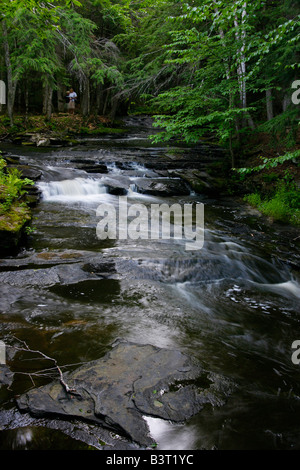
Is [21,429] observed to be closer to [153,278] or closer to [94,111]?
[153,278]

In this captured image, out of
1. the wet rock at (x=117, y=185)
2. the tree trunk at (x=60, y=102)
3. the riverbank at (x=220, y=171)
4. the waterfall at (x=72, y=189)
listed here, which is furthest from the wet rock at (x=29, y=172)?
the tree trunk at (x=60, y=102)

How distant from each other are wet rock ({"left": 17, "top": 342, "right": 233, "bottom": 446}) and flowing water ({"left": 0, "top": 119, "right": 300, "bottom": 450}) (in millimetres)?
94

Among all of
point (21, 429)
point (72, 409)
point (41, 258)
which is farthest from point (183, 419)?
point (41, 258)

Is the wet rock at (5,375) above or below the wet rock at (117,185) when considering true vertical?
below

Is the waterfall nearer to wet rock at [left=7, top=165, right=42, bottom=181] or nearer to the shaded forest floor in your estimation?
wet rock at [left=7, top=165, right=42, bottom=181]

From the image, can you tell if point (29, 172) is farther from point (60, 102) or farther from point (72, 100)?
point (60, 102)

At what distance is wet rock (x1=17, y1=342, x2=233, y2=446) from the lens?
79.3 inches

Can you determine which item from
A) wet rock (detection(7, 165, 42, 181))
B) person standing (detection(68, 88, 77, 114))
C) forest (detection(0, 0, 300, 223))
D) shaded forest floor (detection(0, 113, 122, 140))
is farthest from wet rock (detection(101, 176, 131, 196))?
person standing (detection(68, 88, 77, 114))

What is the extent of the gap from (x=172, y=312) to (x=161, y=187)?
7276mm

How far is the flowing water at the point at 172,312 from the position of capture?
80.8 inches

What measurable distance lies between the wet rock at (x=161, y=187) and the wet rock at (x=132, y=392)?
8.04 meters

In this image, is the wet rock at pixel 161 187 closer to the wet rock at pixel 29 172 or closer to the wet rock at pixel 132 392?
the wet rock at pixel 29 172

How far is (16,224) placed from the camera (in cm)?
502

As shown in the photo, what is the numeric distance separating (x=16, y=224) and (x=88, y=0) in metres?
20.7
